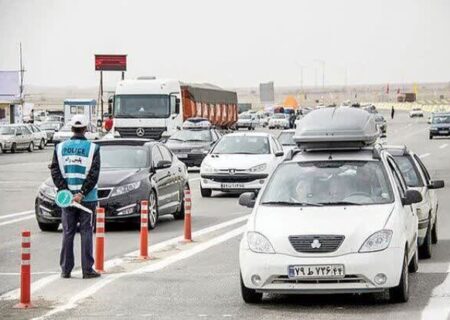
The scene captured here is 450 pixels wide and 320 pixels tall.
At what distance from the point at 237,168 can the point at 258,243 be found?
55.8 feet

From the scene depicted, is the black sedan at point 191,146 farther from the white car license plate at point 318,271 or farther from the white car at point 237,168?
the white car license plate at point 318,271

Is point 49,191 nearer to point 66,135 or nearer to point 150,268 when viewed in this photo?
point 150,268

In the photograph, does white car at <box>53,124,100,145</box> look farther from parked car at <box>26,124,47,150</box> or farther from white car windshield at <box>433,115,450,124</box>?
white car windshield at <box>433,115,450,124</box>

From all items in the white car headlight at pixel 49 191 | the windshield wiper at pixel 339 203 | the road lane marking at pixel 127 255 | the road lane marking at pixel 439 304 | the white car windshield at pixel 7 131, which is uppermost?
the windshield wiper at pixel 339 203

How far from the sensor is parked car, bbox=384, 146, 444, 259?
15.4m

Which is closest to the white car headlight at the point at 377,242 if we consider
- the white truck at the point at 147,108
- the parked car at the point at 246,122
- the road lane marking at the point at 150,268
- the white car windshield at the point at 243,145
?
the road lane marking at the point at 150,268

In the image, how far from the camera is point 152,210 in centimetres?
2052

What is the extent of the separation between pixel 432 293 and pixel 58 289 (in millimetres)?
3975

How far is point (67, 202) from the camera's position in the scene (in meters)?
13.9

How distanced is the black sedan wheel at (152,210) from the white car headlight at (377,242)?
9.16 m

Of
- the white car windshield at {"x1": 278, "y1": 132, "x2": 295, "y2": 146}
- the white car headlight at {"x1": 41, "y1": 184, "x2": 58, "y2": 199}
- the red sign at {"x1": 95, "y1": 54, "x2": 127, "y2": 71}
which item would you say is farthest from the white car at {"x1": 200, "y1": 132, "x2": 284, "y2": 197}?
the red sign at {"x1": 95, "y1": 54, "x2": 127, "y2": 71}

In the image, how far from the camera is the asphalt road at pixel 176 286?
11289 millimetres

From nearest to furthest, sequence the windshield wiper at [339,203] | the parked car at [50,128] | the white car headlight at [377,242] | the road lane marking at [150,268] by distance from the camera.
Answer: the white car headlight at [377,242] < the road lane marking at [150,268] < the windshield wiper at [339,203] < the parked car at [50,128]

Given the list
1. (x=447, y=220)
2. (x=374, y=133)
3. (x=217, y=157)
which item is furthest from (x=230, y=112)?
(x=374, y=133)
